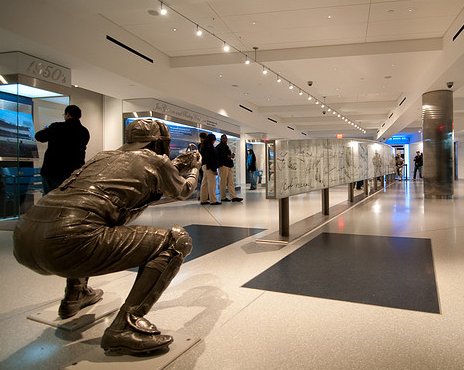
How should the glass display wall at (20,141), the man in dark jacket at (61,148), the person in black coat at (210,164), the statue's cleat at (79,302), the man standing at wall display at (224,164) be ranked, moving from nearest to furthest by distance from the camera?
the statue's cleat at (79,302) < the man in dark jacket at (61,148) < the glass display wall at (20,141) < the person in black coat at (210,164) < the man standing at wall display at (224,164)

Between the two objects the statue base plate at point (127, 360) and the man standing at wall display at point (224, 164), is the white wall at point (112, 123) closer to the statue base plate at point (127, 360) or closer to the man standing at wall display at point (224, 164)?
the man standing at wall display at point (224, 164)

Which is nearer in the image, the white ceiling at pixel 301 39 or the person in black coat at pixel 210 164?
the white ceiling at pixel 301 39

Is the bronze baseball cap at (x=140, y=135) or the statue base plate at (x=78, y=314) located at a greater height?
the bronze baseball cap at (x=140, y=135)

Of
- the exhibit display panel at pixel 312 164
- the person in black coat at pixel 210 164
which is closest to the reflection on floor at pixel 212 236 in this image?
the exhibit display panel at pixel 312 164

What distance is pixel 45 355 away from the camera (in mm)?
1877

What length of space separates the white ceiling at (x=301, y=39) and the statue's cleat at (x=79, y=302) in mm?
4884

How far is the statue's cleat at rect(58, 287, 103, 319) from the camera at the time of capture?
2348 millimetres

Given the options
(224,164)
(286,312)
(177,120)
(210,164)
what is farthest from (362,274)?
(177,120)

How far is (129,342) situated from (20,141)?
5.44 m

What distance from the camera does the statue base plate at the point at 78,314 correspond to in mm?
2232

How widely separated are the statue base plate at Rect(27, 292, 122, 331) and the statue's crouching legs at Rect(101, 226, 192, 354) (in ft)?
1.78

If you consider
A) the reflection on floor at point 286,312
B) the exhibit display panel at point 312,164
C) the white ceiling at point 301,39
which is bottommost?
the reflection on floor at point 286,312

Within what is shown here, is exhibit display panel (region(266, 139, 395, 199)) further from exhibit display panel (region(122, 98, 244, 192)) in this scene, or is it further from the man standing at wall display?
exhibit display panel (region(122, 98, 244, 192))

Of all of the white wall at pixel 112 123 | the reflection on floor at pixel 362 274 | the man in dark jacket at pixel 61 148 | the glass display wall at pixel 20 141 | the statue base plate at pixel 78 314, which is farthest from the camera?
the white wall at pixel 112 123
